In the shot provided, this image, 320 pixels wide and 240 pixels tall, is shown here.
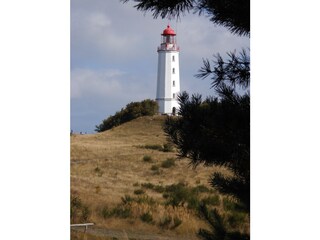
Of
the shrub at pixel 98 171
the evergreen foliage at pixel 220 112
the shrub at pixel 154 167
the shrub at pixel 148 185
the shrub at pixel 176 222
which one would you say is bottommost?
the shrub at pixel 176 222

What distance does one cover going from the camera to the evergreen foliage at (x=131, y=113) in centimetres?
686

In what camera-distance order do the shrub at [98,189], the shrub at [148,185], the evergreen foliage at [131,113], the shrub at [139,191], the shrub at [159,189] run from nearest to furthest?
the shrub at [98,189] → the shrub at [139,191] → the shrub at [159,189] → the shrub at [148,185] → the evergreen foliage at [131,113]

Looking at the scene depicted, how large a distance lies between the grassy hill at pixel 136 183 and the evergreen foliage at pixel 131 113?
0.35 ft

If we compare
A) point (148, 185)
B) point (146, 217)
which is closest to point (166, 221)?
point (146, 217)

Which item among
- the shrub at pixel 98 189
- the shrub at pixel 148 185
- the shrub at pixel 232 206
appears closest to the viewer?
the shrub at pixel 232 206

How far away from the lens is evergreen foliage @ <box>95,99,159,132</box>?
6862 mm

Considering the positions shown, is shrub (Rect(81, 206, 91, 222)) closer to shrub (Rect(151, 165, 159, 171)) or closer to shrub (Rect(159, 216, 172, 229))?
shrub (Rect(159, 216, 172, 229))

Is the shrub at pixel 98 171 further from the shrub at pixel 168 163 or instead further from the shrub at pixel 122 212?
the shrub at pixel 122 212

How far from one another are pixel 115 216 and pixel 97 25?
3.31 meters

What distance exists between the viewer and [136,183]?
6883 millimetres

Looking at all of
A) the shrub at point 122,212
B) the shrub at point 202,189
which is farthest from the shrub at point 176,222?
the shrub at point 202,189
